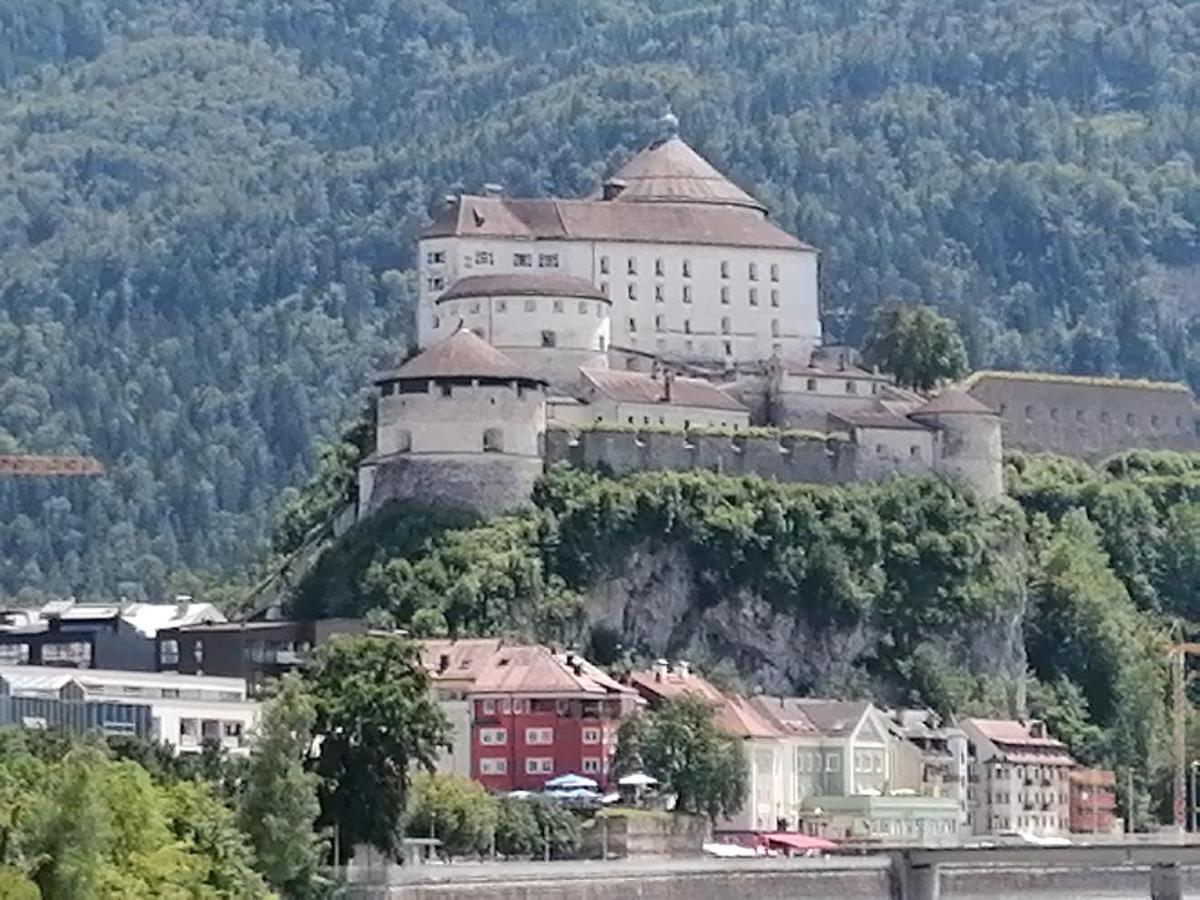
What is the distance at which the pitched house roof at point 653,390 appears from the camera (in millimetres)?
126000

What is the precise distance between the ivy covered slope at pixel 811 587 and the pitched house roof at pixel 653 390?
285cm

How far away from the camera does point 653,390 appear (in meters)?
127

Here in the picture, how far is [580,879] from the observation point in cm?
9462

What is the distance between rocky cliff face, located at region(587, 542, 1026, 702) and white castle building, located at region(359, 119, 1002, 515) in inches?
115

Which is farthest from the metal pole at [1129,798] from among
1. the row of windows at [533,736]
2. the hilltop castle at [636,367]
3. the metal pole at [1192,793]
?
the row of windows at [533,736]

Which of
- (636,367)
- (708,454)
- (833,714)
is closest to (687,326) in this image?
(636,367)

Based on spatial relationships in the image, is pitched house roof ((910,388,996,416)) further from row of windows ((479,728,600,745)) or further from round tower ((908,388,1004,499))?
row of windows ((479,728,600,745))

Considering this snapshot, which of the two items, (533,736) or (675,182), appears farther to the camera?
(675,182)

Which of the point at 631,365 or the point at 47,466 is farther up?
the point at 47,466

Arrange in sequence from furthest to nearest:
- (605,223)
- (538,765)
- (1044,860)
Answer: (605,223) → (538,765) → (1044,860)

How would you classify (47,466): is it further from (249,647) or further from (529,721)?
(529,721)

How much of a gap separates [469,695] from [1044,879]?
1319 cm

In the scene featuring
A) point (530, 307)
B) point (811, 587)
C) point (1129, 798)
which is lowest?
point (1129, 798)

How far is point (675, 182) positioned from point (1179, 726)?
66.9 ft
